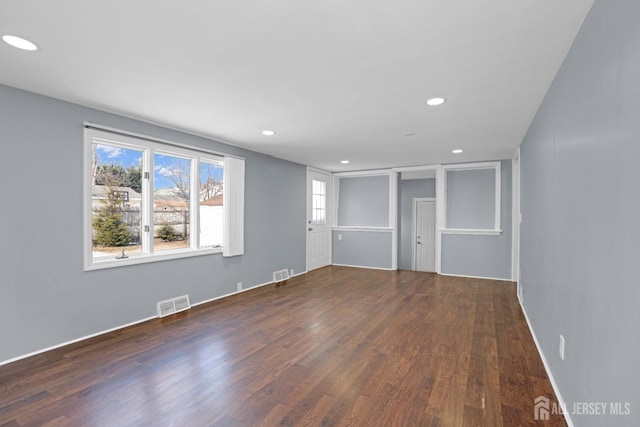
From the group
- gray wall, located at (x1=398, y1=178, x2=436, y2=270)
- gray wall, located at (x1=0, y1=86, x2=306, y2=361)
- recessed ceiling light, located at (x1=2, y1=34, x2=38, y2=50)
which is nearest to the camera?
recessed ceiling light, located at (x1=2, y1=34, x2=38, y2=50)

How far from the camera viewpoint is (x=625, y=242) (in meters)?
1.16

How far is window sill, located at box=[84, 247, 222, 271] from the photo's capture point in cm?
315

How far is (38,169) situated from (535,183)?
15.6ft

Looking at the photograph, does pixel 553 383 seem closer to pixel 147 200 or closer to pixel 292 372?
pixel 292 372

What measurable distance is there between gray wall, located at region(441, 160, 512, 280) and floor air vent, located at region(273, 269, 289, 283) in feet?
10.9

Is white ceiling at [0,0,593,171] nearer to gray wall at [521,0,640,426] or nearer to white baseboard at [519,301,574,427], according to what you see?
gray wall at [521,0,640,426]

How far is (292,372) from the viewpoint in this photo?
2479 millimetres

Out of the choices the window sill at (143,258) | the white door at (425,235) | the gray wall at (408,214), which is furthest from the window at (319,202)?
the window sill at (143,258)

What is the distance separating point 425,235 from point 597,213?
23.8 feet

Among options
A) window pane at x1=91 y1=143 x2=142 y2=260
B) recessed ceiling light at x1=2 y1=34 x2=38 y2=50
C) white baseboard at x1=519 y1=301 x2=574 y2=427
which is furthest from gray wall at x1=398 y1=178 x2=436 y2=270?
recessed ceiling light at x1=2 y1=34 x2=38 y2=50

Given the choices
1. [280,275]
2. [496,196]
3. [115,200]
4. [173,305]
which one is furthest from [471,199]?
[115,200]

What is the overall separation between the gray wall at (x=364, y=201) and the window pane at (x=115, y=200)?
505cm

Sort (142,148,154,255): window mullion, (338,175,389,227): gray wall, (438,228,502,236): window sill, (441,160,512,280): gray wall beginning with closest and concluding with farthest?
(142,148,154,255): window mullion → (441,160,512,280): gray wall → (438,228,502,236): window sill → (338,175,389,227): gray wall

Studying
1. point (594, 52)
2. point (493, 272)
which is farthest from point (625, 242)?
point (493, 272)
